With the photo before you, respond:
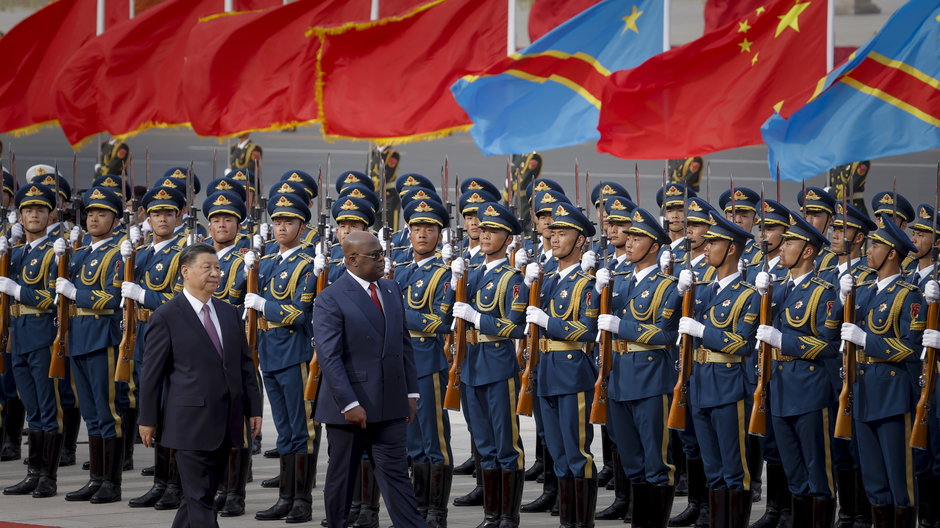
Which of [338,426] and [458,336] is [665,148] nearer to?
[458,336]

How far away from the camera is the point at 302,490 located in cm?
1027

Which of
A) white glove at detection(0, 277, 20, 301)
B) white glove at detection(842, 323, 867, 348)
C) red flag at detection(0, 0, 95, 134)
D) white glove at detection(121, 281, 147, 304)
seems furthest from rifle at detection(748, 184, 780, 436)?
red flag at detection(0, 0, 95, 134)

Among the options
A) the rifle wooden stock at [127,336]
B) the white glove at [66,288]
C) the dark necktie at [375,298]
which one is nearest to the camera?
the dark necktie at [375,298]

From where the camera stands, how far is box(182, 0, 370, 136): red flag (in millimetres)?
15859

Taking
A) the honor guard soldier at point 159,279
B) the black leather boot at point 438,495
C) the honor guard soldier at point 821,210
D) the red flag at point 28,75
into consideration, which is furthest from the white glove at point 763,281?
the red flag at point 28,75

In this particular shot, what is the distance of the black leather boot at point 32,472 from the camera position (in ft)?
36.4

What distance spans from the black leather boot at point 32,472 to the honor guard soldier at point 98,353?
431mm

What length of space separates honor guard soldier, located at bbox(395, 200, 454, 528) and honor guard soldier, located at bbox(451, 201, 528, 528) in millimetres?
161

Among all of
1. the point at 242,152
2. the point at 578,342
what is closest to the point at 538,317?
the point at 578,342

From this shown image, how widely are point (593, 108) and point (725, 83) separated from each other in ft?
4.34

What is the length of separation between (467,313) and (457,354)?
0.90 ft

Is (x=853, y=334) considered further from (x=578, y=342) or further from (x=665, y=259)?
(x=665, y=259)

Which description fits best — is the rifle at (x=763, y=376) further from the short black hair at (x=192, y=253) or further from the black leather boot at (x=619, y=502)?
the short black hair at (x=192, y=253)

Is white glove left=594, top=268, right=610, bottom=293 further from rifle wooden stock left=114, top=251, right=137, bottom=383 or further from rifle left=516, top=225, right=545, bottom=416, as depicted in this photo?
rifle wooden stock left=114, top=251, right=137, bottom=383
